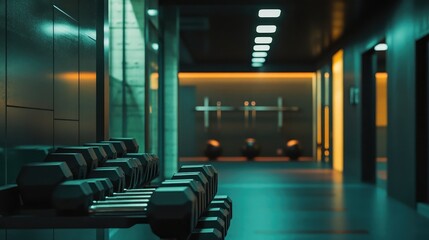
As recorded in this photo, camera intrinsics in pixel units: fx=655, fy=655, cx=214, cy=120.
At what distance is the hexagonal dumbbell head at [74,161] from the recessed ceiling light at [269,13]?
8403 millimetres

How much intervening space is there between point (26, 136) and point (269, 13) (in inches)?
322

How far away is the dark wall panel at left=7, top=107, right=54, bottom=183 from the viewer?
285 centimetres

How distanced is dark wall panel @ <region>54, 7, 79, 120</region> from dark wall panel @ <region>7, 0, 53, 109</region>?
10 centimetres

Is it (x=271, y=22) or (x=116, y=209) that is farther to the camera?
(x=271, y=22)

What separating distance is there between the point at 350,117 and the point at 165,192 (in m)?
11.6

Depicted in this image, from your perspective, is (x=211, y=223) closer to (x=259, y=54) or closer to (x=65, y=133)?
(x=65, y=133)

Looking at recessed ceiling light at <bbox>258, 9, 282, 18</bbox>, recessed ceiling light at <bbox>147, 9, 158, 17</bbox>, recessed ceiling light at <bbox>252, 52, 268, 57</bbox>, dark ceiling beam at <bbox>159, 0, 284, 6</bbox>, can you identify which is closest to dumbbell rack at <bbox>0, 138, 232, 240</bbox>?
recessed ceiling light at <bbox>147, 9, 158, 17</bbox>

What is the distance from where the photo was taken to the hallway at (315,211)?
20.2 feet

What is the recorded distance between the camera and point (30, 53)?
3068 millimetres

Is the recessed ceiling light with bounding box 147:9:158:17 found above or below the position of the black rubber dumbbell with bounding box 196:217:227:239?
above

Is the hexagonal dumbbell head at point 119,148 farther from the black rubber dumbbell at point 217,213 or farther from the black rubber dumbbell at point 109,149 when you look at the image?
the black rubber dumbbell at point 217,213

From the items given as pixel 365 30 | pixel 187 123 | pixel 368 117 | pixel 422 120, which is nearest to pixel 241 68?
pixel 187 123

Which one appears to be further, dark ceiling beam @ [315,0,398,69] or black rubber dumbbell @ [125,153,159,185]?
dark ceiling beam @ [315,0,398,69]

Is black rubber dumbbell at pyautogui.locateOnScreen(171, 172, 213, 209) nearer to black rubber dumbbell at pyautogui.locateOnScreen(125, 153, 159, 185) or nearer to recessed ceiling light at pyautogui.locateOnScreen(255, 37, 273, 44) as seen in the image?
black rubber dumbbell at pyautogui.locateOnScreen(125, 153, 159, 185)
